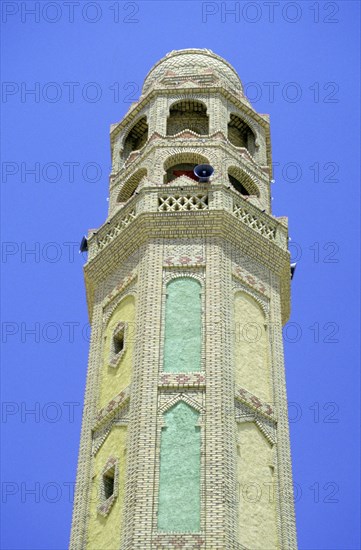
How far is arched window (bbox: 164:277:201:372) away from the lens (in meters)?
27.0

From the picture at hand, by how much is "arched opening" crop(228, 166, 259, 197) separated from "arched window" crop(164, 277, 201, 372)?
5.34 m

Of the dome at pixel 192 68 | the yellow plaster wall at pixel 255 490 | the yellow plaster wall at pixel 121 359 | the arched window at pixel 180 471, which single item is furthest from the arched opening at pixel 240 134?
the arched window at pixel 180 471

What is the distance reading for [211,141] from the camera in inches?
1294

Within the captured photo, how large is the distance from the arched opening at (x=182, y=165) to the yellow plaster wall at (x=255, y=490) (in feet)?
28.2

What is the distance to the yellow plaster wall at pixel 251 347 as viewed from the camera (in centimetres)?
2739

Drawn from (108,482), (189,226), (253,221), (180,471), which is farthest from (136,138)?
(180,471)

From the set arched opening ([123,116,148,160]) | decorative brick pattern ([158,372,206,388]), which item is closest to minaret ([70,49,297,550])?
decorative brick pattern ([158,372,206,388])

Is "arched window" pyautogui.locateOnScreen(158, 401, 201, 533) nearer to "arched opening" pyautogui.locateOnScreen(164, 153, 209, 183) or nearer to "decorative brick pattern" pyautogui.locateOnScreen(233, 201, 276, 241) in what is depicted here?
"decorative brick pattern" pyautogui.locateOnScreen(233, 201, 276, 241)

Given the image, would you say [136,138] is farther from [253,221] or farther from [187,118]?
[253,221]

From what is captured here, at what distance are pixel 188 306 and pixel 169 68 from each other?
436 inches

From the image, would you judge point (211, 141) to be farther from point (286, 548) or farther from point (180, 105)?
point (286, 548)

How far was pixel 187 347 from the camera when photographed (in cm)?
2727

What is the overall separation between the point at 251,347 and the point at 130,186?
23.9ft

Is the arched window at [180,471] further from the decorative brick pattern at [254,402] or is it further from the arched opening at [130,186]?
the arched opening at [130,186]
